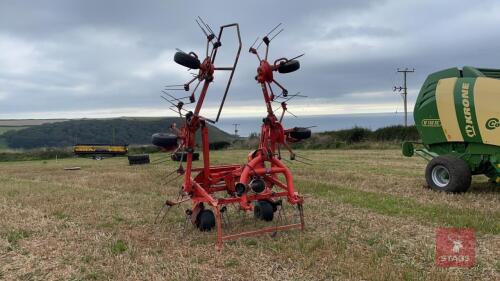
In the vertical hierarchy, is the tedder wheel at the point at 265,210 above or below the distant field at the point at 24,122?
below

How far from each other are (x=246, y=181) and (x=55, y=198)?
16.6 ft

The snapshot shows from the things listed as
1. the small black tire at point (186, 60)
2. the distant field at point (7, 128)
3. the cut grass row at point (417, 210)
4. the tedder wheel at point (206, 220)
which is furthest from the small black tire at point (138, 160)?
the distant field at point (7, 128)

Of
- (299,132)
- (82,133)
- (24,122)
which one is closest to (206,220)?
(299,132)

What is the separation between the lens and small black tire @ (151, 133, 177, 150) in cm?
568

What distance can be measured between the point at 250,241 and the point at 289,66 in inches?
93.0

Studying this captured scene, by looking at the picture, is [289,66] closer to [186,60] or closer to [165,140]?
[186,60]

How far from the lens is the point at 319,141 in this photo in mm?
31891

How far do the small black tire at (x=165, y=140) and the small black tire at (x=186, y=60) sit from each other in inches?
36.0

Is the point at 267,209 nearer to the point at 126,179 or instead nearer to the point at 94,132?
the point at 126,179

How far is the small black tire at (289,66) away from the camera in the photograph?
19.9 ft

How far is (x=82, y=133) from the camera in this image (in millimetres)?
64875

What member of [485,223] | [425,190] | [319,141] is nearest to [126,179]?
[425,190]

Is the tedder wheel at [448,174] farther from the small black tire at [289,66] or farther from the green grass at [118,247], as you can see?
the green grass at [118,247]

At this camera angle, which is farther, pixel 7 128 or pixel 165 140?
pixel 7 128
